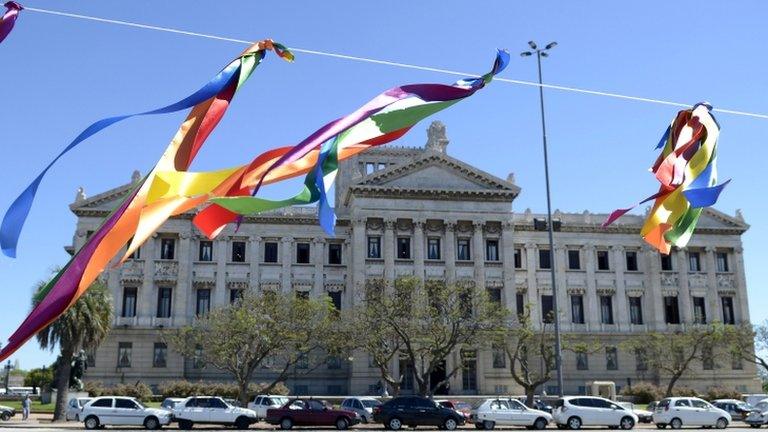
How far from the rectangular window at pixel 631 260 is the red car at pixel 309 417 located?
4093 centimetres

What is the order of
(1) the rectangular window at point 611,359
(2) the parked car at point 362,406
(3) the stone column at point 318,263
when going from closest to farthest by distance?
(2) the parked car at point 362,406 → (3) the stone column at point 318,263 → (1) the rectangular window at point 611,359

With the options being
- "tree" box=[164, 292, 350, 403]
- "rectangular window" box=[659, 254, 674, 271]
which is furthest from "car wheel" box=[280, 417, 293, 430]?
"rectangular window" box=[659, 254, 674, 271]

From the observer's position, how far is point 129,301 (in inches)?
2484

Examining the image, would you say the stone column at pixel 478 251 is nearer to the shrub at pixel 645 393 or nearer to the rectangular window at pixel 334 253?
the rectangular window at pixel 334 253

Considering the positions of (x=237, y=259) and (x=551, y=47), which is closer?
(x=551, y=47)

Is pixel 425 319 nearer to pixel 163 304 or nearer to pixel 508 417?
pixel 508 417

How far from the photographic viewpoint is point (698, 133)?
14711mm

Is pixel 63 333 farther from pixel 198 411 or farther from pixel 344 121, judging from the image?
pixel 344 121

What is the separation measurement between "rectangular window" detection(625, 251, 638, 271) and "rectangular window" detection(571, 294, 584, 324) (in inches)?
218

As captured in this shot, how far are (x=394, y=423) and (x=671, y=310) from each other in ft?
137

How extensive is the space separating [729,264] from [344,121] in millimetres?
68087

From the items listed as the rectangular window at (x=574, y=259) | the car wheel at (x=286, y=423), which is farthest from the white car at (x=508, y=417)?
the rectangular window at (x=574, y=259)

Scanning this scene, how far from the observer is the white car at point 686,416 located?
38500 mm

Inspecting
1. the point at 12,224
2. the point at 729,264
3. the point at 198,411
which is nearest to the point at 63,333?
→ the point at 198,411
